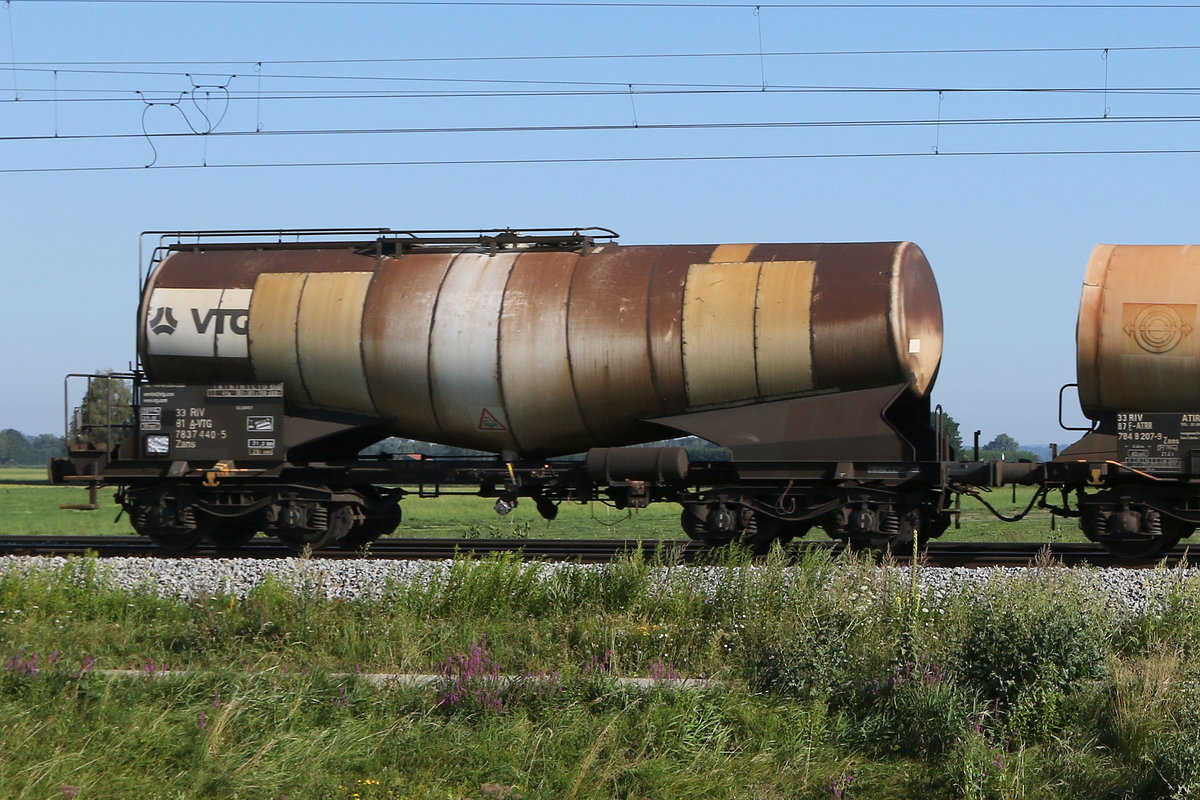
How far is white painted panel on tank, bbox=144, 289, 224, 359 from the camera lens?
52.1ft

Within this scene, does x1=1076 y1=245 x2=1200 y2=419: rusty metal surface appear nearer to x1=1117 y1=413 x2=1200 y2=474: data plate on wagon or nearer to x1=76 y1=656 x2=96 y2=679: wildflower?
x1=1117 y1=413 x2=1200 y2=474: data plate on wagon

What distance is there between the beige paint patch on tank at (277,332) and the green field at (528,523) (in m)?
4.30

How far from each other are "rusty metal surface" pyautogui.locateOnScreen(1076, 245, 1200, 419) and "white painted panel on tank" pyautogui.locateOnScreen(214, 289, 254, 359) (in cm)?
1040

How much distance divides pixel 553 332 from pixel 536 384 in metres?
0.69

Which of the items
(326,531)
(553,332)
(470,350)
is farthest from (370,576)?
(553,332)

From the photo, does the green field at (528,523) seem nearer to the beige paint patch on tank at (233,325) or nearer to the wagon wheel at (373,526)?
the wagon wheel at (373,526)

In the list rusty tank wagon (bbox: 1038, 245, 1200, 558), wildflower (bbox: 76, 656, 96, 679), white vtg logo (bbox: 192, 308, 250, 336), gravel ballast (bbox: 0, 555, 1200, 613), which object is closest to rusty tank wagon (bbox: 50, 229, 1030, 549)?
white vtg logo (bbox: 192, 308, 250, 336)

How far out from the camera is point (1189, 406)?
1380cm

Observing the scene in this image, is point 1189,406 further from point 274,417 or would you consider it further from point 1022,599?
point 274,417

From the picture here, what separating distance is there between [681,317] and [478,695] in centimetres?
678

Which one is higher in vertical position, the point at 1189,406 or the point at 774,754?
the point at 1189,406

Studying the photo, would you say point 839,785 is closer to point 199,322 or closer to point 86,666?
point 86,666

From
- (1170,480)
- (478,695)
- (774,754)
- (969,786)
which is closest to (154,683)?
(478,695)

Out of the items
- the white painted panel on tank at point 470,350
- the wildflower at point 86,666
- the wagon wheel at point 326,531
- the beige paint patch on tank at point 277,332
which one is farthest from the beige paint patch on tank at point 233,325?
the wildflower at point 86,666
